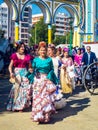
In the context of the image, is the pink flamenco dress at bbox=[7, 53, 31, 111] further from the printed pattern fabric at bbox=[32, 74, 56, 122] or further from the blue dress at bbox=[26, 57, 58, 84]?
the printed pattern fabric at bbox=[32, 74, 56, 122]

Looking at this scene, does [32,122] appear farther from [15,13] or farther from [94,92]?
[15,13]

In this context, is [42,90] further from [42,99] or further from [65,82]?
[65,82]

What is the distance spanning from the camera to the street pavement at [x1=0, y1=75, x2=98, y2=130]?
20.2 ft

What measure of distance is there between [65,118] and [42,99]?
734 mm

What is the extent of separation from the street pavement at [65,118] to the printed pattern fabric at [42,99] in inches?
Result: 7.0

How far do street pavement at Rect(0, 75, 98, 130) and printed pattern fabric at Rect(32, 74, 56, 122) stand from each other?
0.18m

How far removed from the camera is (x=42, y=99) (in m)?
6.36

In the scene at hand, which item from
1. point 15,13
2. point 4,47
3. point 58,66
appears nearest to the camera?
point 58,66

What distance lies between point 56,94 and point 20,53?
3.63 ft

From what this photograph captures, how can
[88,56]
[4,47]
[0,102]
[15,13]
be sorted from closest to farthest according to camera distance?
[0,102] < [88,56] < [4,47] < [15,13]

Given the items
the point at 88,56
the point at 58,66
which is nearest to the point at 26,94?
the point at 58,66

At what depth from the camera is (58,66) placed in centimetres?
905

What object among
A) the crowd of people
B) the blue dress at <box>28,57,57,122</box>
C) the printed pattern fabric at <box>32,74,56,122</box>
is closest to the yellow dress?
the crowd of people

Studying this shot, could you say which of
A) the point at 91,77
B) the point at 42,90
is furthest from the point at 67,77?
the point at 42,90
